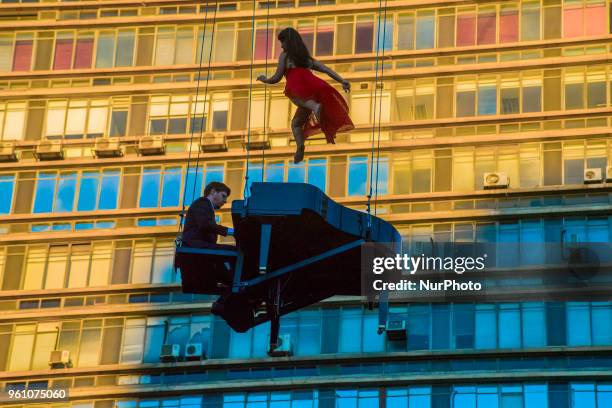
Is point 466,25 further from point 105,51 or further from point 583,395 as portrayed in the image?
point 583,395

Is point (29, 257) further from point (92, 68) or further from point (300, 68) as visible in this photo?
point (300, 68)

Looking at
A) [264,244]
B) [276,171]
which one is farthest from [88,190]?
[264,244]

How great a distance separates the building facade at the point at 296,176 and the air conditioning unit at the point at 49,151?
5 cm

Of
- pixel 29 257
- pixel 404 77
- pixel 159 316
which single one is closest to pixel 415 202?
pixel 404 77

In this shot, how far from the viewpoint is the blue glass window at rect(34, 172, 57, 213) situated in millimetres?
58969

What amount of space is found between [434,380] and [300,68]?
87.0 ft

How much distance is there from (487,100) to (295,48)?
30.7m

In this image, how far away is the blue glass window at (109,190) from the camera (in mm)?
58531

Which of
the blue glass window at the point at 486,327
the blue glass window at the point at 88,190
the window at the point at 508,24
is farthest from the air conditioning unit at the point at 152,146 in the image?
the blue glass window at the point at 486,327

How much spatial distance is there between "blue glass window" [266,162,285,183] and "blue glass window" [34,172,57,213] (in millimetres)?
6629

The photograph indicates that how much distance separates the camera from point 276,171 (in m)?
57.9

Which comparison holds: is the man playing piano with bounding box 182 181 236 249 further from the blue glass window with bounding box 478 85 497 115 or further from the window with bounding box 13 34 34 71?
the window with bounding box 13 34 34 71

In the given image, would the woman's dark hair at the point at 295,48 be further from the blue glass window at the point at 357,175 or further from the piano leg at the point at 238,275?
the blue glass window at the point at 357,175

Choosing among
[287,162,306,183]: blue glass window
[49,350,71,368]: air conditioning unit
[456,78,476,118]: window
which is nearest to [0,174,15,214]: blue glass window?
[49,350,71,368]: air conditioning unit
